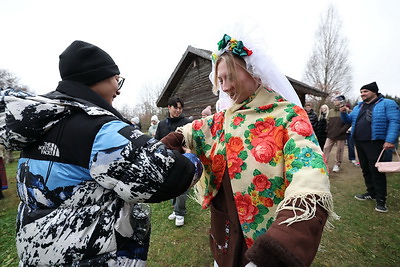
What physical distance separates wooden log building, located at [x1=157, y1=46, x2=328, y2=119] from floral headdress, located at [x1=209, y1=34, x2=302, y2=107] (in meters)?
6.18

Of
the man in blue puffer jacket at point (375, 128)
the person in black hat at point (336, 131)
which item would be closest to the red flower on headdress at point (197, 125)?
the man in blue puffer jacket at point (375, 128)

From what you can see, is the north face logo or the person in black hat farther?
the person in black hat

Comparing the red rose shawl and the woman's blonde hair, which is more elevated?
the woman's blonde hair

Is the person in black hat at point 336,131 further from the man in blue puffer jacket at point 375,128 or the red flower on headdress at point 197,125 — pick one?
the red flower on headdress at point 197,125

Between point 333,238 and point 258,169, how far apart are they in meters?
2.92

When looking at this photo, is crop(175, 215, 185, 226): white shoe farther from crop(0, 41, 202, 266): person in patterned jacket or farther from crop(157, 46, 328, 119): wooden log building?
crop(157, 46, 328, 119): wooden log building

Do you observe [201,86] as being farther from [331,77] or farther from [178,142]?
[331,77]

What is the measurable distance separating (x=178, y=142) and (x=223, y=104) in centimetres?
54

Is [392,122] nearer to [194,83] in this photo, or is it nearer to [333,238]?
[333,238]

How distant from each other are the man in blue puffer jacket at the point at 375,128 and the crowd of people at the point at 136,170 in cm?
334

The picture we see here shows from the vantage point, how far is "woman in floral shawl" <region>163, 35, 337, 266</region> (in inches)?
28.0

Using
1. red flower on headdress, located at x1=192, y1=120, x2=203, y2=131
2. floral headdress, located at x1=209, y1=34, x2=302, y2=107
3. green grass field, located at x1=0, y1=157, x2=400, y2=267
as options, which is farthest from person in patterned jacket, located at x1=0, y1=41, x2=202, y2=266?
green grass field, located at x1=0, y1=157, x2=400, y2=267

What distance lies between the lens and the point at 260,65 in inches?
47.4

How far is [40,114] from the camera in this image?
0.85 metres
